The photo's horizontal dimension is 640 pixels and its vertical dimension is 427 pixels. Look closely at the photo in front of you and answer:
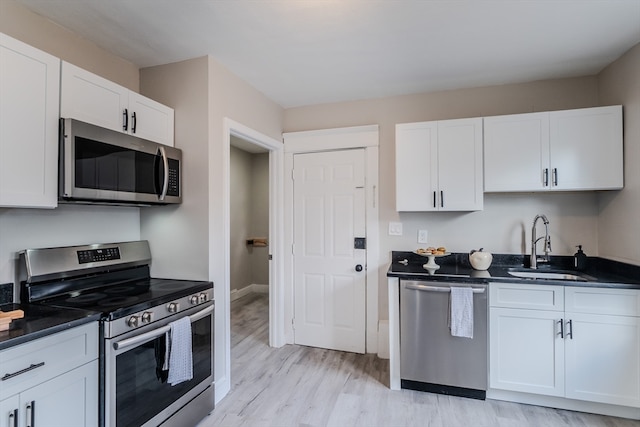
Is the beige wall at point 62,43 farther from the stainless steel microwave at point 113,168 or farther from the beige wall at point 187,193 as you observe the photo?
the stainless steel microwave at point 113,168

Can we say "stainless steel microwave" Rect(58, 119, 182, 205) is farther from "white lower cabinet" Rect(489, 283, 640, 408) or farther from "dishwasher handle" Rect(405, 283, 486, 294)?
"white lower cabinet" Rect(489, 283, 640, 408)

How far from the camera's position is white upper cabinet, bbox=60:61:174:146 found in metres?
1.77

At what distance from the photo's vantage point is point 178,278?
94.9 inches

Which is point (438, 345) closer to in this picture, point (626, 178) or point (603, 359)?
point (603, 359)

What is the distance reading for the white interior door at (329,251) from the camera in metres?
3.30

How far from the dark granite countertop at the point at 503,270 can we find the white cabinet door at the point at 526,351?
0.84 ft

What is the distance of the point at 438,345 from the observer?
248 cm

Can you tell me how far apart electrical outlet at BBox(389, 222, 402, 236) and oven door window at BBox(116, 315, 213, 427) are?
2002 mm

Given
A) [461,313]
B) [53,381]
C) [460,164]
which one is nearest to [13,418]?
[53,381]

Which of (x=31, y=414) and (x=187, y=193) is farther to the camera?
(x=187, y=193)

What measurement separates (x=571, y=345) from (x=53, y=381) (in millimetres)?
3046

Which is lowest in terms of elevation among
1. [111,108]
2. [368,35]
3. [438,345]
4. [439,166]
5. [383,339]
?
[383,339]

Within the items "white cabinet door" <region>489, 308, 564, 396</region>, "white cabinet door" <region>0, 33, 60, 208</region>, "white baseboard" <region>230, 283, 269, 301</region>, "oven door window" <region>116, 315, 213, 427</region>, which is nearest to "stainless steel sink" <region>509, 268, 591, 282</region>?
"white cabinet door" <region>489, 308, 564, 396</region>

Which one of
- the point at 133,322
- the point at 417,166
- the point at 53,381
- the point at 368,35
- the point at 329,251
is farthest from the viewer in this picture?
the point at 329,251
